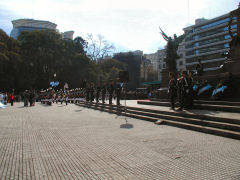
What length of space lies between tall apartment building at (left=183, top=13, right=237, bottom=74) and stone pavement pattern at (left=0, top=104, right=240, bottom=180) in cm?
6929

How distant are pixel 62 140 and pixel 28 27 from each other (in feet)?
431

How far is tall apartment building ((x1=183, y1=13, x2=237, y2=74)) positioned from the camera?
73438 millimetres

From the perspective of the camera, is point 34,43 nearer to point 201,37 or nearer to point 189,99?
point 189,99

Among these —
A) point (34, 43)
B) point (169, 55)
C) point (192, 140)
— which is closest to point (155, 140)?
point (192, 140)

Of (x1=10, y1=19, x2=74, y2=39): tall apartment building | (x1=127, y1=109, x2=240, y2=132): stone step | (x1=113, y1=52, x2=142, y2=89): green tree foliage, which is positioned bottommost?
(x1=127, y1=109, x2=240, y2=132): stone step

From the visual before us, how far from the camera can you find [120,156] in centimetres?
476

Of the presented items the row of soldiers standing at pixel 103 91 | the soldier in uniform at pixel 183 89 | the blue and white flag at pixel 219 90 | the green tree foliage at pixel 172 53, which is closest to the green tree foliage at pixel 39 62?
the row of soldiers standing at pixel 103 91

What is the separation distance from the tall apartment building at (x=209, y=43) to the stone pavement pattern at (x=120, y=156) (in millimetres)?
69293

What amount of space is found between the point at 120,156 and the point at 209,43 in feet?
274

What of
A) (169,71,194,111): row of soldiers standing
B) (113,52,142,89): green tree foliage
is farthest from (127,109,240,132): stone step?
(113,52,142,89): green tree foliage

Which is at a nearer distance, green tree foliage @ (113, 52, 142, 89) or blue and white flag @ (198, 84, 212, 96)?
blue and white flag @ (198, 84, 212, 96)

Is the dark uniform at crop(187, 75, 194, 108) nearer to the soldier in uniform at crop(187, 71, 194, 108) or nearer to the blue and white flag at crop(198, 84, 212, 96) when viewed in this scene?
the soldier in uniform at crop(187, 71, 194, 108)

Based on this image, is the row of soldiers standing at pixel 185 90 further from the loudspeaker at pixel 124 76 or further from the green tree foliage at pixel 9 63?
the green tree foliage at pixel 9 63

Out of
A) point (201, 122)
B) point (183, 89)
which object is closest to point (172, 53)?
point (183, 89)
